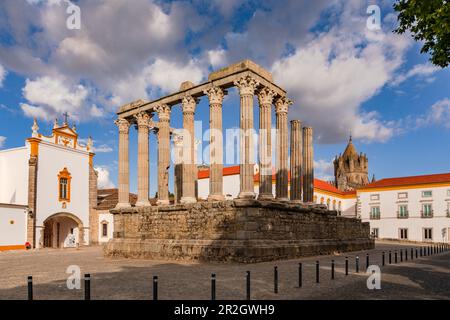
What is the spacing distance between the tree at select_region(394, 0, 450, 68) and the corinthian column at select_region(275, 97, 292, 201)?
10688 millimetres

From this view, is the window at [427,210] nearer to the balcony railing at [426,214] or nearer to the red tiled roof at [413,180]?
the balcony railing at [426,214]

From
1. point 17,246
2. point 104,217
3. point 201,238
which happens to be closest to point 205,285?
point 201,238

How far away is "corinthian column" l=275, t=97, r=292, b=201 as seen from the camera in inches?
861

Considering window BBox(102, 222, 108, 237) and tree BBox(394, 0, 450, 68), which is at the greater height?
tree BBox(394, 0, 450, 68)

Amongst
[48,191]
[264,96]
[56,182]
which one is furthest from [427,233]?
[48,191]

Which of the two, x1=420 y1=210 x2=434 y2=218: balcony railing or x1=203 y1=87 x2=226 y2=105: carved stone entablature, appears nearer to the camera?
x1=203 y1=87 x2=226 y2=105: carved stone entablature

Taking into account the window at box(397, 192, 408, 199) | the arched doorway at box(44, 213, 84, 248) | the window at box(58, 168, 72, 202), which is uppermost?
the window at box(58, 168, 72, 202)

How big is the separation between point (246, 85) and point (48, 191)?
24.8 m

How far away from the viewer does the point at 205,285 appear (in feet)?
36.3

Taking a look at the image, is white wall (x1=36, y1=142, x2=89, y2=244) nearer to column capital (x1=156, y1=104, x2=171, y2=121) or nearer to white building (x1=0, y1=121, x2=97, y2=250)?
white building (x1=0, y1=121, x2=97, y2=250)

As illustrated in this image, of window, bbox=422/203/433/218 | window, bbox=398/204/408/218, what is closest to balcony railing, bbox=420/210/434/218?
window, bbox=422/203/433/218

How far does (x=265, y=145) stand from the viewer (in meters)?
20.5

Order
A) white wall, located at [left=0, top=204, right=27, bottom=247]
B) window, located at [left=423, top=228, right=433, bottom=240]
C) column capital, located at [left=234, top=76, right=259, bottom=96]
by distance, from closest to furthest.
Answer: column capital, located at [left=234, top=76, right=259, bottom=96]
white wall, located at [left=0, top=204, right=27, bottom=247]
window, located at [left=423, top=228, right=433, bottom=240]

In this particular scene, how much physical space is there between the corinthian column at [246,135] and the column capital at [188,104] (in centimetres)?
393
